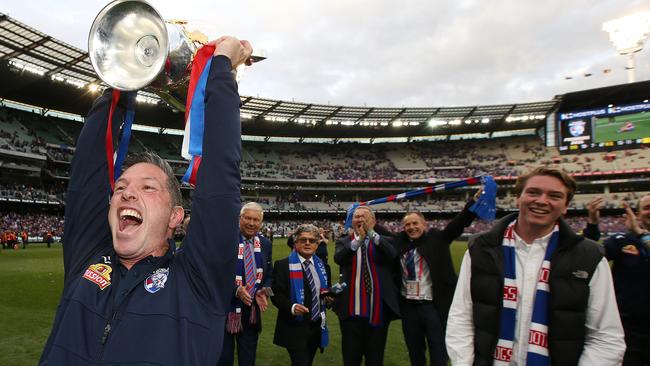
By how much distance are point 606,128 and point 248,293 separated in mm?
49058

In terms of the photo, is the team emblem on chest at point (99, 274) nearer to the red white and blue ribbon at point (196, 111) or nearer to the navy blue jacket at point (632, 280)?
the red white and blue ribbon at point (196, 111)

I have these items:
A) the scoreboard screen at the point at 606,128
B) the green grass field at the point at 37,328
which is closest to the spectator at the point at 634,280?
the green grass field at the point at 37,328

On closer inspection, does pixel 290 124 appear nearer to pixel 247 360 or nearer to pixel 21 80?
pixel 21 80

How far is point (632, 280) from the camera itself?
12.7 ft

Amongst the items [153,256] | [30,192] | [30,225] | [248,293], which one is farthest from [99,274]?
[30,192]

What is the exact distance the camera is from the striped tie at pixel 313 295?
4805 mm

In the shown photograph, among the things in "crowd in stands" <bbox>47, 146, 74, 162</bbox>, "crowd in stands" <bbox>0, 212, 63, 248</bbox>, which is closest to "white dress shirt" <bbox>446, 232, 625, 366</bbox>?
"crowd in stands" <bbox>0, 212, 63, 248</bbox>

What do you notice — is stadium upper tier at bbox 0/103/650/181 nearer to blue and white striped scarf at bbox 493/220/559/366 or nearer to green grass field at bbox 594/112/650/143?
green grass field at bbox 594/112/650/143

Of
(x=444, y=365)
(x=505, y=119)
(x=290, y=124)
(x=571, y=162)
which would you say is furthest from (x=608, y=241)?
(x=571, y=162)

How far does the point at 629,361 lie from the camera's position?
12.1 ft

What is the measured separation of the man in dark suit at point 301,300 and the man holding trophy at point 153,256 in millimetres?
2955

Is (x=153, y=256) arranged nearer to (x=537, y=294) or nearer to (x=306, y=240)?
(x=537, y=294)

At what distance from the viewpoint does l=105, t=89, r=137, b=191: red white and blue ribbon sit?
209 cm

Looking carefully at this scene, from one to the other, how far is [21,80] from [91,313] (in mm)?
41829
